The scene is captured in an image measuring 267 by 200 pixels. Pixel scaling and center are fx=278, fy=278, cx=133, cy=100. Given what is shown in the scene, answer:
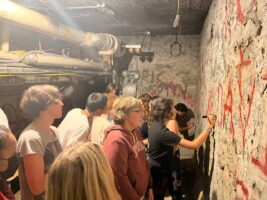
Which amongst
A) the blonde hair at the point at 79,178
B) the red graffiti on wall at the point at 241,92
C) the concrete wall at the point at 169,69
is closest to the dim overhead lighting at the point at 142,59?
the concrete wall at the point at 169,69

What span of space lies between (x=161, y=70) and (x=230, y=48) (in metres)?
5.10

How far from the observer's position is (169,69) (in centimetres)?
751

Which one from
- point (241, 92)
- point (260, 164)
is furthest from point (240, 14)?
point (260, 164)

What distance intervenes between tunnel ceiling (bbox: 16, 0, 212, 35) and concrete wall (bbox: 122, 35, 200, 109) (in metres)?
0.43

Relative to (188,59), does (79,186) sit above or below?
below

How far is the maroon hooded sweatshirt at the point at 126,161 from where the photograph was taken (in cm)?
229

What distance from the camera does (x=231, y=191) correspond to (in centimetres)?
223

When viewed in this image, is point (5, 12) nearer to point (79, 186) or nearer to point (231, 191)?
point (79, 186)

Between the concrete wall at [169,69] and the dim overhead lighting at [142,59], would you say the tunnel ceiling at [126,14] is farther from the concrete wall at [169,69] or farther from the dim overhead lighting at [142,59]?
the dim overhead lighting at [142,59]

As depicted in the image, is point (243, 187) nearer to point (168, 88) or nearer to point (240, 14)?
point (240, 14)

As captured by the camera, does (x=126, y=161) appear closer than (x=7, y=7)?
Yes

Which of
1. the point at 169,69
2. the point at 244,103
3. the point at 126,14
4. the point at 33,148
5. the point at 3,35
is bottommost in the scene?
the point at 33,148

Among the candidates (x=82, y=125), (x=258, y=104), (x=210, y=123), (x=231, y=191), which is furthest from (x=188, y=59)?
(x=258, y=104)

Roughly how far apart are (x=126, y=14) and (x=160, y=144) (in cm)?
306
